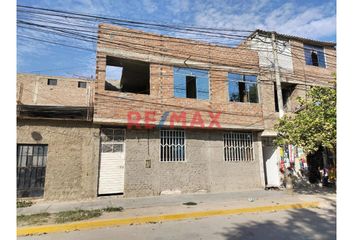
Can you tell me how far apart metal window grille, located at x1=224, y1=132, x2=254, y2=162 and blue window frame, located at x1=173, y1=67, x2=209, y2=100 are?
2.52 meters

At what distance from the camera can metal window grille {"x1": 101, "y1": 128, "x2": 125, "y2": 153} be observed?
11.0 metres

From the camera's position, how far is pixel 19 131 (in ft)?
32.9

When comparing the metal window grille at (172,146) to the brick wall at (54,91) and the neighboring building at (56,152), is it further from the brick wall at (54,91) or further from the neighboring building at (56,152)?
the brick wall at (54,91)

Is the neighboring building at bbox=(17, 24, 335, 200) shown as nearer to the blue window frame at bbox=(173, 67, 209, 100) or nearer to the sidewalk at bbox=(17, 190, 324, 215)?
the blue window frame at bbox=(173, 67, 209, 100)

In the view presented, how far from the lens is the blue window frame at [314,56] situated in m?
15.6

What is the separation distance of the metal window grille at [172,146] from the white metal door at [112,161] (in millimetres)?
1851

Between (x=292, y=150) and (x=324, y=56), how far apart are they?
7.16 metres

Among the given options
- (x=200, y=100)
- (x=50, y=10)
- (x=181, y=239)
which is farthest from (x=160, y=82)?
(x=181, y=239)

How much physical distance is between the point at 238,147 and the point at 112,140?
21.3 feet

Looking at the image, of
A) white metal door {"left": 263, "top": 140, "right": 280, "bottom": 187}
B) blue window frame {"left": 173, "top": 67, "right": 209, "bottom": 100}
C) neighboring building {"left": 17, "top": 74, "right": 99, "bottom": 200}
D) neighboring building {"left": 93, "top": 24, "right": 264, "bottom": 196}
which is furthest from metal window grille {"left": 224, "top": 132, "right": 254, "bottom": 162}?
neighboring building {"left": 17, "top": 74, "right": 99, "bottom": 200}

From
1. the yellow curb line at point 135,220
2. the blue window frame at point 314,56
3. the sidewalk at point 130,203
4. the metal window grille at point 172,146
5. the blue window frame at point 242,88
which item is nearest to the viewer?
the yellow curb line at point 135,220

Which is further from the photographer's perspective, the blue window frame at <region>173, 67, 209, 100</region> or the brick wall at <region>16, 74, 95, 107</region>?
the brick wall at <region>16, 74, 95, 107</region>

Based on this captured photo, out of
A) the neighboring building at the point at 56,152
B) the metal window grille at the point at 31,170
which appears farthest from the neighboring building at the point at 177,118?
the metal window grille at the point at 31,170

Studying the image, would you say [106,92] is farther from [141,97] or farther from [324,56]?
[324,56]
